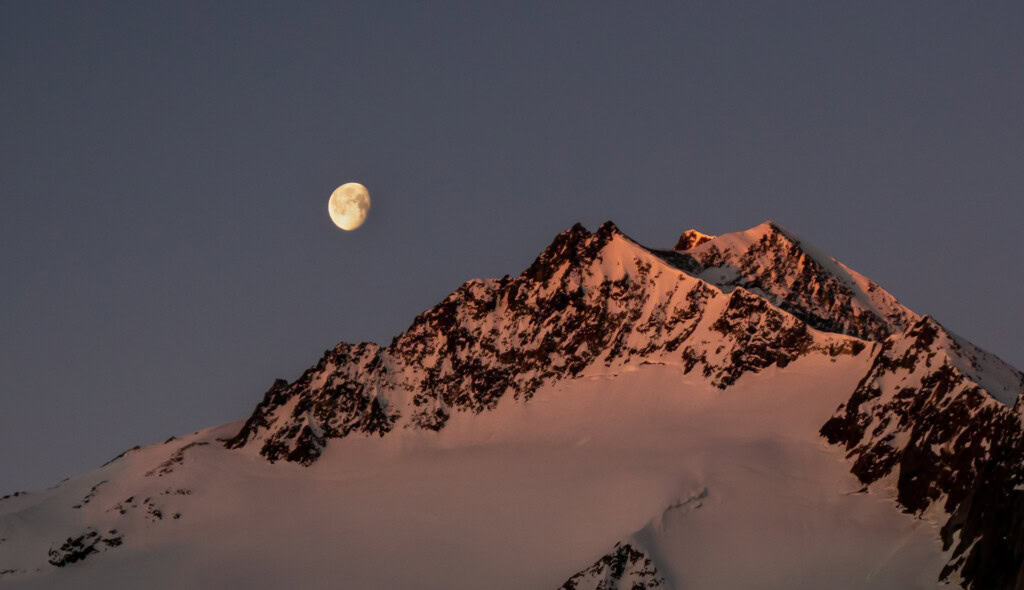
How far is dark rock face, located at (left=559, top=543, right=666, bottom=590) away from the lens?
16538cm

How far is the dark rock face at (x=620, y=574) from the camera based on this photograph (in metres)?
165

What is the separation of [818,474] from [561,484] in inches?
1148

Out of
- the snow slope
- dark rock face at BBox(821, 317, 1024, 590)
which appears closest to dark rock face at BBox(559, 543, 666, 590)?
the snow slope

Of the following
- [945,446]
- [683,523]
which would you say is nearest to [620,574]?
[683,523]

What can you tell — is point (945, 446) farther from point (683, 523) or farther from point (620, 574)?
point (620, 574)

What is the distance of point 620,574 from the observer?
167 meters

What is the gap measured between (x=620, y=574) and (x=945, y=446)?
31011mm

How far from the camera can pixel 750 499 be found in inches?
Result: 6870

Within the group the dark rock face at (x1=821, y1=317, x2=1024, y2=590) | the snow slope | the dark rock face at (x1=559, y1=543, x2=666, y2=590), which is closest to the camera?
the dark rock face at (x1=821, y1=317, x2=1024, y2=590)

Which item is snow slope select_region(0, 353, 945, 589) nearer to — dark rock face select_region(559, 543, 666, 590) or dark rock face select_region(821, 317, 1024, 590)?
dark rock face select_region(559, 543, 666, 590)

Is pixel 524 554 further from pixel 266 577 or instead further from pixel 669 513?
pixel 266 577

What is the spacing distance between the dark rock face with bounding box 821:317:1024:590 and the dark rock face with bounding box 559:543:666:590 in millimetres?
22887

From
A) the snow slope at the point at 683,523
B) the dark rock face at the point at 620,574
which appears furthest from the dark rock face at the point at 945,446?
the dark rock face at the point at 620,574

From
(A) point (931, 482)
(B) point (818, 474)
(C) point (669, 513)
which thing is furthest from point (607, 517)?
(A) point (931, 482)
